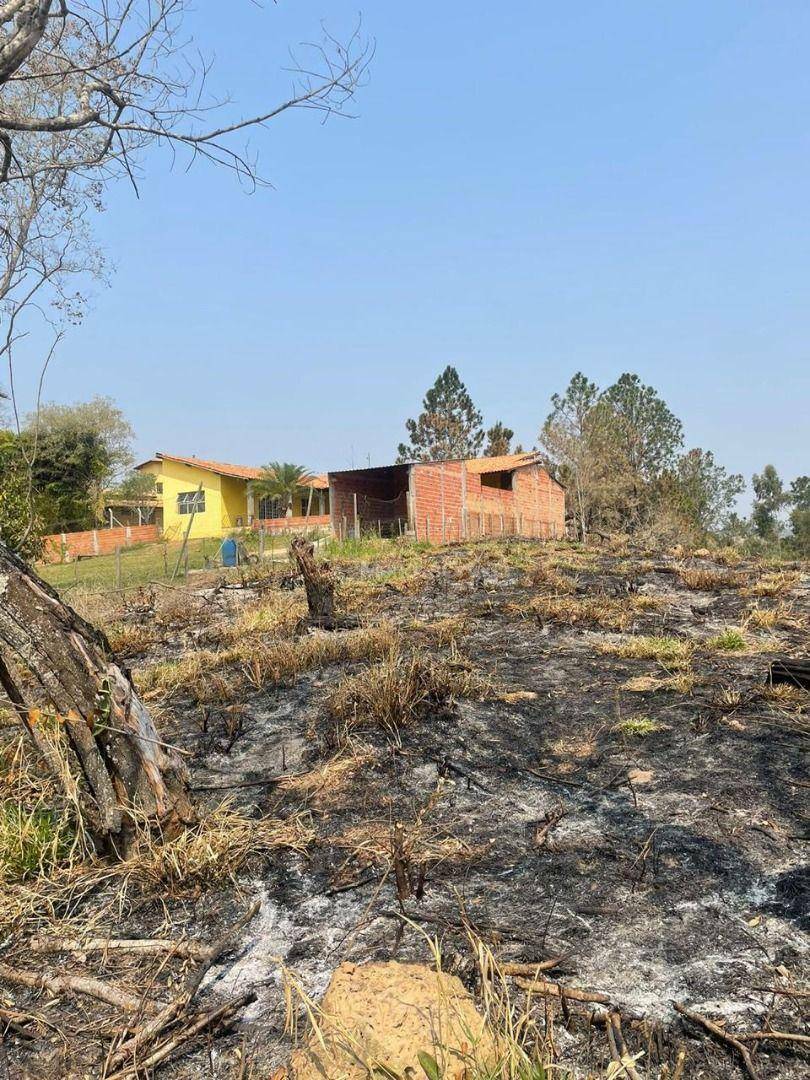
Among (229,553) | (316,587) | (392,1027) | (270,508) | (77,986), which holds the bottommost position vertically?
(77,986)

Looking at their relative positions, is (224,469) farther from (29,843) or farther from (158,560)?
(29,843)

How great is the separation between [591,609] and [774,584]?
279cm

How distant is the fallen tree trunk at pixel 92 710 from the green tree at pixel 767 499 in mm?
48363

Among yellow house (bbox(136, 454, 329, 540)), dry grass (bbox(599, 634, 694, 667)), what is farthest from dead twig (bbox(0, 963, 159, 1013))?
yellow house (bbox(136, 454, 329, 540))

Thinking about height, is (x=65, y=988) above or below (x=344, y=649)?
below

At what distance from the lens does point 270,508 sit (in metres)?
37.5

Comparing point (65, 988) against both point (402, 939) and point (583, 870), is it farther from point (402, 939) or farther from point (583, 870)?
point (583, 870)

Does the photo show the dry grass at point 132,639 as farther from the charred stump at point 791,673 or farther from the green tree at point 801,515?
the green tree at point 801,515

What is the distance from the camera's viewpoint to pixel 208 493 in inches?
1420

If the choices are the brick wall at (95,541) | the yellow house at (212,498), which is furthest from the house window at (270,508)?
the brick wall at (95,541)

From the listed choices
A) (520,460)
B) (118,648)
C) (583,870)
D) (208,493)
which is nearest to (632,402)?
(520,460)

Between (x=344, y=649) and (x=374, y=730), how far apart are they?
1.78 meters

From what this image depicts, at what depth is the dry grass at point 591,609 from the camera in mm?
7195

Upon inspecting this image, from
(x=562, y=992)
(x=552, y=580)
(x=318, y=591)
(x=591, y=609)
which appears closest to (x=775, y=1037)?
(x=562, y=992)
